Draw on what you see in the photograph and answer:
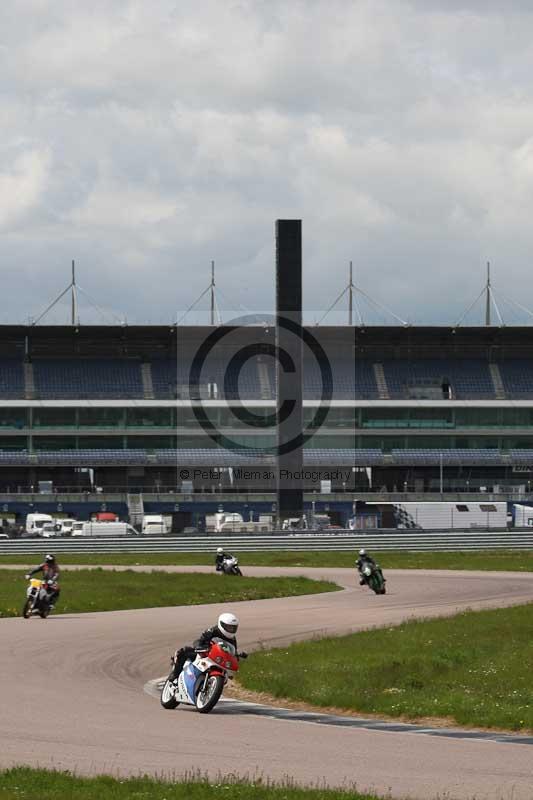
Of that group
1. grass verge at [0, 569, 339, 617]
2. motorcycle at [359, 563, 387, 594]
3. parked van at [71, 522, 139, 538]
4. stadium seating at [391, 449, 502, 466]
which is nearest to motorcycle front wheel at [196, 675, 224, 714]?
grass verge at [0, 569, 339, 617]

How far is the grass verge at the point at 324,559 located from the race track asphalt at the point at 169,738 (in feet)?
99.1

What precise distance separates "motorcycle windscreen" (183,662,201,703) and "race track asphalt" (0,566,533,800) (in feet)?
0.91

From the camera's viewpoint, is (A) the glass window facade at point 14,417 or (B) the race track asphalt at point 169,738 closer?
(B) the race track asphalt at point 169,738

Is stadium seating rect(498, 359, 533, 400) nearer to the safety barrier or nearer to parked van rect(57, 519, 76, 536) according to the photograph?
the safety barrier

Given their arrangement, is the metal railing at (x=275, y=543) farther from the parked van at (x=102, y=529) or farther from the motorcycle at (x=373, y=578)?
the motorcycle at (x=373, y=578)

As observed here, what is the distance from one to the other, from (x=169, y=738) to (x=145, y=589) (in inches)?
1036

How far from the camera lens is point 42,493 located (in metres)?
100

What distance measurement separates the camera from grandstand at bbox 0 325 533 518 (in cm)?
10606

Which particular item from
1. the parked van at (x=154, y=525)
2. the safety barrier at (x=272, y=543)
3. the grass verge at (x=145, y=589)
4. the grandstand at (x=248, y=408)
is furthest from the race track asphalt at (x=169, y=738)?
the grandstand at (x=248, y=408)

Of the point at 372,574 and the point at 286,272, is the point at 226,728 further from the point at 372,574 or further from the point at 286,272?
the point at 286,272

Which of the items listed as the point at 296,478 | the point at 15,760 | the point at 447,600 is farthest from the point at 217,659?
the point at 296,478

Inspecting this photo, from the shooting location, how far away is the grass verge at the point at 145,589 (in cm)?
3828

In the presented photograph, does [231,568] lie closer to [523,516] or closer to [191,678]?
[191,678]

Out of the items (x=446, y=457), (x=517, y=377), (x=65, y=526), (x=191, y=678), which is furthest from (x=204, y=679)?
(x=517, y=377)
